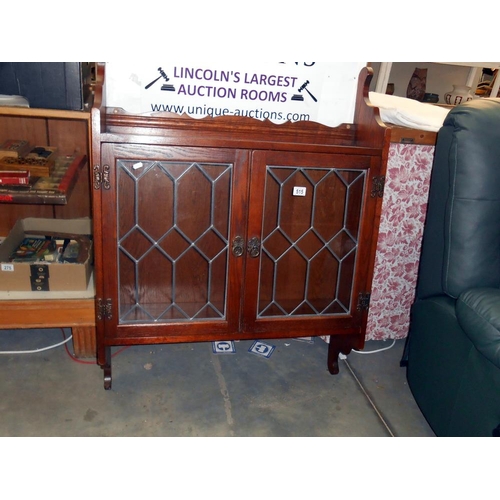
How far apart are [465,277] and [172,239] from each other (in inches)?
33.7

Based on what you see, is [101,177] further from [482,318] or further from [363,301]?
[482,318]

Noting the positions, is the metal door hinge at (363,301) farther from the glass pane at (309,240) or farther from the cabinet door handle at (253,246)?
the cabinet door handle at (253,246)

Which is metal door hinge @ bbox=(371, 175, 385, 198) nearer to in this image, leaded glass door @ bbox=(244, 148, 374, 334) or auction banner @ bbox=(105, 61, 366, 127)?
leaded glass door @ bbox=(244, 148, 374, 334)

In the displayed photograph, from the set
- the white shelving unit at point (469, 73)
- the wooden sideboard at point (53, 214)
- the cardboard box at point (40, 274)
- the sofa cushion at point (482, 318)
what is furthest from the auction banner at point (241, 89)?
the white shelving unit at point (469, 73)

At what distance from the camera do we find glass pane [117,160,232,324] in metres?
1.27

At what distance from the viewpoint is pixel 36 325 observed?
1533mm

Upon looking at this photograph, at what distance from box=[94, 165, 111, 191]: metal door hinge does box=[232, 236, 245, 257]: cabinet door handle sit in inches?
15.6

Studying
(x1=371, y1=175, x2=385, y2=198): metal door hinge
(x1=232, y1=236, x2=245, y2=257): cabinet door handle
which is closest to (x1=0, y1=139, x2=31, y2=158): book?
(x1=232, y1=236, x2=245, y2=257): cabinet door handle

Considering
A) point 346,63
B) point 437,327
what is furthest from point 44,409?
point 346,63

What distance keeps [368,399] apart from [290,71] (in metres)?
1.18

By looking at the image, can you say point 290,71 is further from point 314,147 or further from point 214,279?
point 214,279

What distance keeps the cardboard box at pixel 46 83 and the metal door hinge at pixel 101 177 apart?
0.45 m

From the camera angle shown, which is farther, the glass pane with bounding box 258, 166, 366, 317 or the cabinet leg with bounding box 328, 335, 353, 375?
the cabinet leg with bounding box 328, 335, 353, 375

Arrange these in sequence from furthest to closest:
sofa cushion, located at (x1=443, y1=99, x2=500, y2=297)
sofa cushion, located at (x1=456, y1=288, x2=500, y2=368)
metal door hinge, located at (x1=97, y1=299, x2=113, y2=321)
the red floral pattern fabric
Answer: the red floral pattern fabric
metal door hinge, located at (x1=97, y1=299, x2=113, y2=321)
sofa cushion, located at (x1=443, y1=99, x2=500, y2=297)
sofa cushion, located at (x1=456, y1=288, x2=500, y2=368)
